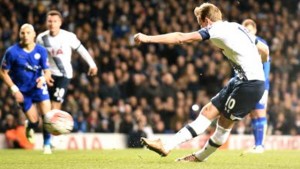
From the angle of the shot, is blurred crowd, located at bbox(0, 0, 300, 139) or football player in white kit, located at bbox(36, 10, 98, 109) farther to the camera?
blurred crowd, located at bbox(0, 0, 300, 139)

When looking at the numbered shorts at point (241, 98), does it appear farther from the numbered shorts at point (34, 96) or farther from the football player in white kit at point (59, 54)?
the football player in white kit at point (59, 54)

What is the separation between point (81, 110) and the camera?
18.3m

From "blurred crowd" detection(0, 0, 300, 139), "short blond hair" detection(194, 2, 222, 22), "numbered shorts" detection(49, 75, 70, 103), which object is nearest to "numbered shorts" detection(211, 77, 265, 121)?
"short blond hair" detection(194, 2, 222, 22)

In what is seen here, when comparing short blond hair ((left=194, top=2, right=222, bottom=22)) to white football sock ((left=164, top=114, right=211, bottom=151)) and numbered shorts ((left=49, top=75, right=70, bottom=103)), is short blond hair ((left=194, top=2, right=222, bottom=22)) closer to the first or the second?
white football sock ((left=164, top=114, right=211, bottom=151))

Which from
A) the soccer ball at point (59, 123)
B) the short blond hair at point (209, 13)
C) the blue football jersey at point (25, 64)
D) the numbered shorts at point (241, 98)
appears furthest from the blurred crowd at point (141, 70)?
the short blond hair at point (209, 13)

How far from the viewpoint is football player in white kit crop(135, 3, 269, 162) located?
356 inches

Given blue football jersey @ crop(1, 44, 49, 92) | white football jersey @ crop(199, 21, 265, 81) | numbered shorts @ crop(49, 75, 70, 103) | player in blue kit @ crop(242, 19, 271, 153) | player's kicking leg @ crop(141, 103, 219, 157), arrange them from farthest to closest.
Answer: numbered shorts @ crop(49, 75, 70, 103) → player in blue kit @ crop(242, 19, 271, 153) → blue football jersey @ crop(1, 44, 49, 92) → player's kicking leg @ crop(141, 103, 219, 157) → white football jersey @ crop(199, 21, 265, 81)

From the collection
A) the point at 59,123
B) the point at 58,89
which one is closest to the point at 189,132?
the point at 59,123

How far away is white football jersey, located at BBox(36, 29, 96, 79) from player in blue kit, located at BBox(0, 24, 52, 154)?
824 mm

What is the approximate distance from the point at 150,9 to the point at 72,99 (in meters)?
5.06

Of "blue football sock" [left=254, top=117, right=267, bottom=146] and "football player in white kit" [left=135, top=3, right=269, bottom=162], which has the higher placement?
"football player in white kit" [left=135, top=3, right=269, bottom=162]

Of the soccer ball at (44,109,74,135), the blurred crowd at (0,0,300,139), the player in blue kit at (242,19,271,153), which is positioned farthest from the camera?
the blurred crowd at (0,0,300,139)

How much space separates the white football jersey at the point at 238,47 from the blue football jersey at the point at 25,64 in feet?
15.0

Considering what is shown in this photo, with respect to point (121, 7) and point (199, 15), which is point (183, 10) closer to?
point (121, 7)
